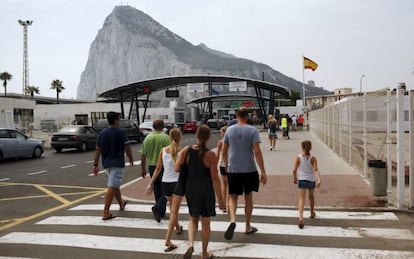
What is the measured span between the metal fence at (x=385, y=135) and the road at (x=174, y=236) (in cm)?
99

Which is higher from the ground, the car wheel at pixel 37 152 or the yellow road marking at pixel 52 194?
the car wheel at pixel 37 152

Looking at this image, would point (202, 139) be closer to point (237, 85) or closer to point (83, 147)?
point (83, 147)

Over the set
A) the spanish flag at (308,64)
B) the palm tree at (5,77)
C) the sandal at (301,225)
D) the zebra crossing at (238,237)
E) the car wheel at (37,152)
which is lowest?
the zebra crossing at (238,237)

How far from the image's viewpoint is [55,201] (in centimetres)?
955

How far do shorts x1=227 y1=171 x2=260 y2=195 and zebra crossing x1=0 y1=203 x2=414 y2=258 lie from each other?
0.66 metres

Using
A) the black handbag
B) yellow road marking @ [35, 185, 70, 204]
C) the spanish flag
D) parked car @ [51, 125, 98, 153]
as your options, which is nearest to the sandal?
the black handbag

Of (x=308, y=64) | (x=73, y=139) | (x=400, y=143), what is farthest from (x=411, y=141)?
(x=308, y=64)

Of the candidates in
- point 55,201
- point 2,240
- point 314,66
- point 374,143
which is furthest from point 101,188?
point 314,66

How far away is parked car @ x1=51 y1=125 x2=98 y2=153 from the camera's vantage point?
2308 cm

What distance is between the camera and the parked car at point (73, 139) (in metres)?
23.1

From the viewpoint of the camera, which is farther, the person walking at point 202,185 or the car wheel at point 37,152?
the car wheel at point 37,152

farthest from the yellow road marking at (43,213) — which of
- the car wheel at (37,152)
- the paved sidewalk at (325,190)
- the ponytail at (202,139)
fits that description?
the car wheel at (37,152)

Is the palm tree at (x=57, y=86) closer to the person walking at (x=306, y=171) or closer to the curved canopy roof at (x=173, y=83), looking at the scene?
the curved canopy roof at (x=173, y=83)

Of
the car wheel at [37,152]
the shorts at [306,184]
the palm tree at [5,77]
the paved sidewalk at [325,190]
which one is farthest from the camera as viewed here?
the palm tree at [5,77]
